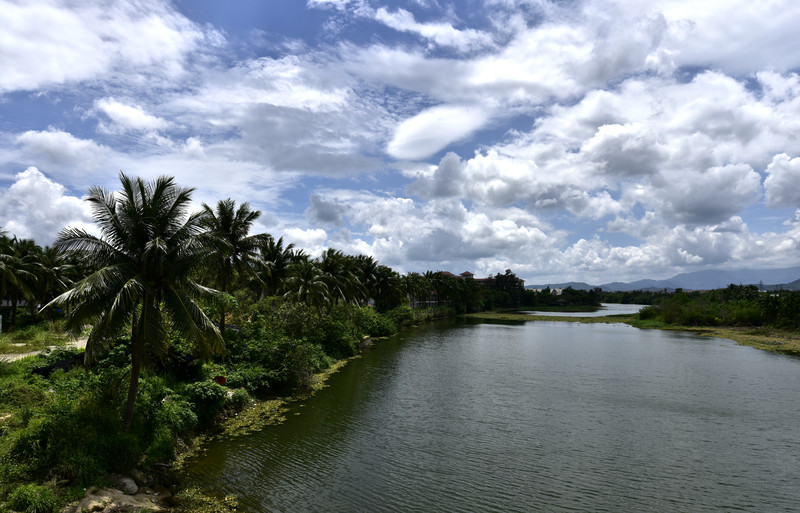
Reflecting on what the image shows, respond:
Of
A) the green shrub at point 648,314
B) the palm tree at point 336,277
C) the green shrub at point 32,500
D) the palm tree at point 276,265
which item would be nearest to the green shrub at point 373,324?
the palm tree at point 336,277

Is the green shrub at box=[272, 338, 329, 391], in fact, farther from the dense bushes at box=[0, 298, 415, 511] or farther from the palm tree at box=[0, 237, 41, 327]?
the palm tree at box=[0, 237, 41, 327]

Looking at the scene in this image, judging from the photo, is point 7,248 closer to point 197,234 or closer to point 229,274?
point 229,274

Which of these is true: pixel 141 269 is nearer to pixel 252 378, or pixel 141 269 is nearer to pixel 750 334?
pixel 252 378

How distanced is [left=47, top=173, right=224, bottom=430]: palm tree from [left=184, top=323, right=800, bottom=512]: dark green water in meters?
5.18

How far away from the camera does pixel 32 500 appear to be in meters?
11.0

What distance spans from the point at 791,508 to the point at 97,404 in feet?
75.6

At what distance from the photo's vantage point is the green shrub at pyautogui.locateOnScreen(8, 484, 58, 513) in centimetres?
1087

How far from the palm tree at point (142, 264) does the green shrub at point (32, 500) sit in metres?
3.97

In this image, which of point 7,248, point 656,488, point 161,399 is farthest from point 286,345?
point 7,248

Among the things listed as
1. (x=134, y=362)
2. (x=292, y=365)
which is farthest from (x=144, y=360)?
(x=292, y=365)

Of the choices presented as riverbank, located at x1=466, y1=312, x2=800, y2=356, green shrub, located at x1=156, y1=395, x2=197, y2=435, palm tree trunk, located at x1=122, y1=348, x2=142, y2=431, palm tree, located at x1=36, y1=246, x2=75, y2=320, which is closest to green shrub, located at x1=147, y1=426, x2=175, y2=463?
green shrub, located at x1=156, y1=395, x2=197, y2=435

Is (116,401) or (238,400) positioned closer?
(116,401)

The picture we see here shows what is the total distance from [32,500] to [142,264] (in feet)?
23.0

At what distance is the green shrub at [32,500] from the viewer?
10867 millimetres
